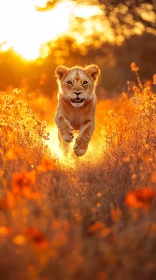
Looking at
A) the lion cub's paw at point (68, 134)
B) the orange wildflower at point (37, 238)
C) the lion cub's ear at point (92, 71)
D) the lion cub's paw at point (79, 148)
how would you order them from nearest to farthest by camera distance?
the orange wildflower at point (37, 238)
the lion cub's paw at point (68, 134)
the lion cub's paw at point (79, 148)
the lion cub's ear at point (92, 71)

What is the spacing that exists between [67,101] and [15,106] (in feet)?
4.64

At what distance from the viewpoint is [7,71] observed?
65.8ft

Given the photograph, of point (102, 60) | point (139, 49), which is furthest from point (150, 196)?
point (102, 60)

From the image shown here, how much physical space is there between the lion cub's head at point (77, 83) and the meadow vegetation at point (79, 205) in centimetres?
53

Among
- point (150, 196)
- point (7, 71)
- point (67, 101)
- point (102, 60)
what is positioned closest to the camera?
point (150, 196)

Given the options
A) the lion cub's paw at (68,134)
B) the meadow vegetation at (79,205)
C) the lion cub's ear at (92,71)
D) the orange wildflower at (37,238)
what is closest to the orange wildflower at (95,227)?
the meadow vegetation at (79,205)

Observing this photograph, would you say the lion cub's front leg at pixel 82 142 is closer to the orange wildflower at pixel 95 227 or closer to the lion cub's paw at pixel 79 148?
the lion cub's paw at pixel 79 148

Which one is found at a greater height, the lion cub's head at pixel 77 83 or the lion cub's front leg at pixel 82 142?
the lion cub's head at pixel 77 83

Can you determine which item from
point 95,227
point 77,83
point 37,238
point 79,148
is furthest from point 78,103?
point 37,238

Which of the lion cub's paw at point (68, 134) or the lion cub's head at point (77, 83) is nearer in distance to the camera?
the lion cub's paw at point (68, 134)

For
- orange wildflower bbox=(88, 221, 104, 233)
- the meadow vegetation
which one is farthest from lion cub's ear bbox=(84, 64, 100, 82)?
orange wildflower bbox=(88, 221, 104, 233)

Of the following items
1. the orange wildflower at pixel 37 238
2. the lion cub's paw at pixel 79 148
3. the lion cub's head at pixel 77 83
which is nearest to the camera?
the orange wildflower at pixel 37 238

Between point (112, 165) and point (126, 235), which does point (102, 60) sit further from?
point (126, 235)

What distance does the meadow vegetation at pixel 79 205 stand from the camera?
11.4 feet
